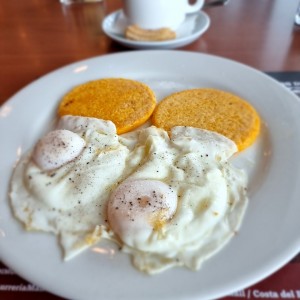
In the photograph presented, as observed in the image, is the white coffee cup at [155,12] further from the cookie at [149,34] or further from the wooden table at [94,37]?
the wooden table at [94,37]

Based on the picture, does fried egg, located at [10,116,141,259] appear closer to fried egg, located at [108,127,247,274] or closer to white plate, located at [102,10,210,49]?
fried egg, located at [108,127,247,274]

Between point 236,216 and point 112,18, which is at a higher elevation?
point 112,18

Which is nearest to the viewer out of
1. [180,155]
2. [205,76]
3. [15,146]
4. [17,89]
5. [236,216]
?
[236,216]

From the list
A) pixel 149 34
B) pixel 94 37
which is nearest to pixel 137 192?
pixel 149 34

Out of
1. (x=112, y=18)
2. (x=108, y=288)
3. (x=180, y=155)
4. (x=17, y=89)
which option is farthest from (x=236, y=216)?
(x=112, y=18)

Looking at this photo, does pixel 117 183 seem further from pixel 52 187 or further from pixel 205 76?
pixel 205 76

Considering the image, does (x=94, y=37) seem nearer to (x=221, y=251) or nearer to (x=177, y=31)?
(x=177, y=31)

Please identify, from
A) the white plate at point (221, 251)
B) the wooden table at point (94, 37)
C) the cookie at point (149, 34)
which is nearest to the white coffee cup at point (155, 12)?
the cookie at point (149, 34)
